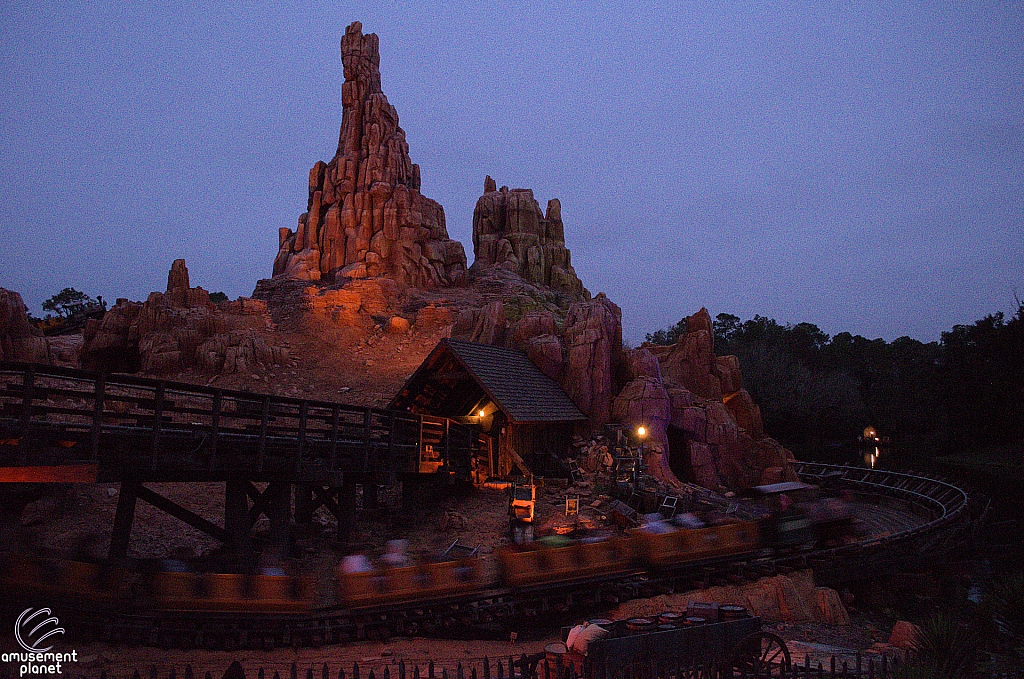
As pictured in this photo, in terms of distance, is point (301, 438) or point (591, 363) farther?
point (591, 363)

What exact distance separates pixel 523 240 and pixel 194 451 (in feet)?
198

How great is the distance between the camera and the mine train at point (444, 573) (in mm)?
11000

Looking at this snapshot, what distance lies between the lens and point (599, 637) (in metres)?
9.96

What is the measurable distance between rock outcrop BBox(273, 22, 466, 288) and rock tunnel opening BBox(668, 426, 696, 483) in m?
31.8

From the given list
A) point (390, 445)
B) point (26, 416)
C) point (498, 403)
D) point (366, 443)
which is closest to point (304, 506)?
point (390, 445)

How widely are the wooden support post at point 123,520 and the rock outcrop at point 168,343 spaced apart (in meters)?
22.0

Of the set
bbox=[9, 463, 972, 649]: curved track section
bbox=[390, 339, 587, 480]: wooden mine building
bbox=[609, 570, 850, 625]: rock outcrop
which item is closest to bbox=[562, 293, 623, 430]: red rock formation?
bbox=[390, 339, 587, 480]: wooden mine building

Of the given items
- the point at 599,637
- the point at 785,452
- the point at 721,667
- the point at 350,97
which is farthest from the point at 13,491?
the point at 350,97

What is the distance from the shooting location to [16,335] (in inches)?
988

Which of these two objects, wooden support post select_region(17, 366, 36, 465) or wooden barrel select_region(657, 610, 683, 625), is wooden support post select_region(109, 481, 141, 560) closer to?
wooden support post select_region(17, 366, 36, 465)

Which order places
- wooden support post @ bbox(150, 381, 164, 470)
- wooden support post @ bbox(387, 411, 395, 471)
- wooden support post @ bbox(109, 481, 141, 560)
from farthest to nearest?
wooden support post @ bbox(387, 411, 395, 471) < wooden support post @ bbox(109, 481, 141, 560) < wooden support post @ bbox(150, 381, 164, 470)

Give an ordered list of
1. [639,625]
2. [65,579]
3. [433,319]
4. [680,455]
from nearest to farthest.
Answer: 1. [639,625]
2. [65,579]
3. [680,455]
4. [433,319]

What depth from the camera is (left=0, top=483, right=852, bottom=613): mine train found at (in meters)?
11.0

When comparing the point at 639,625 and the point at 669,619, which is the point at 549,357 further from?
the point at 639,625
